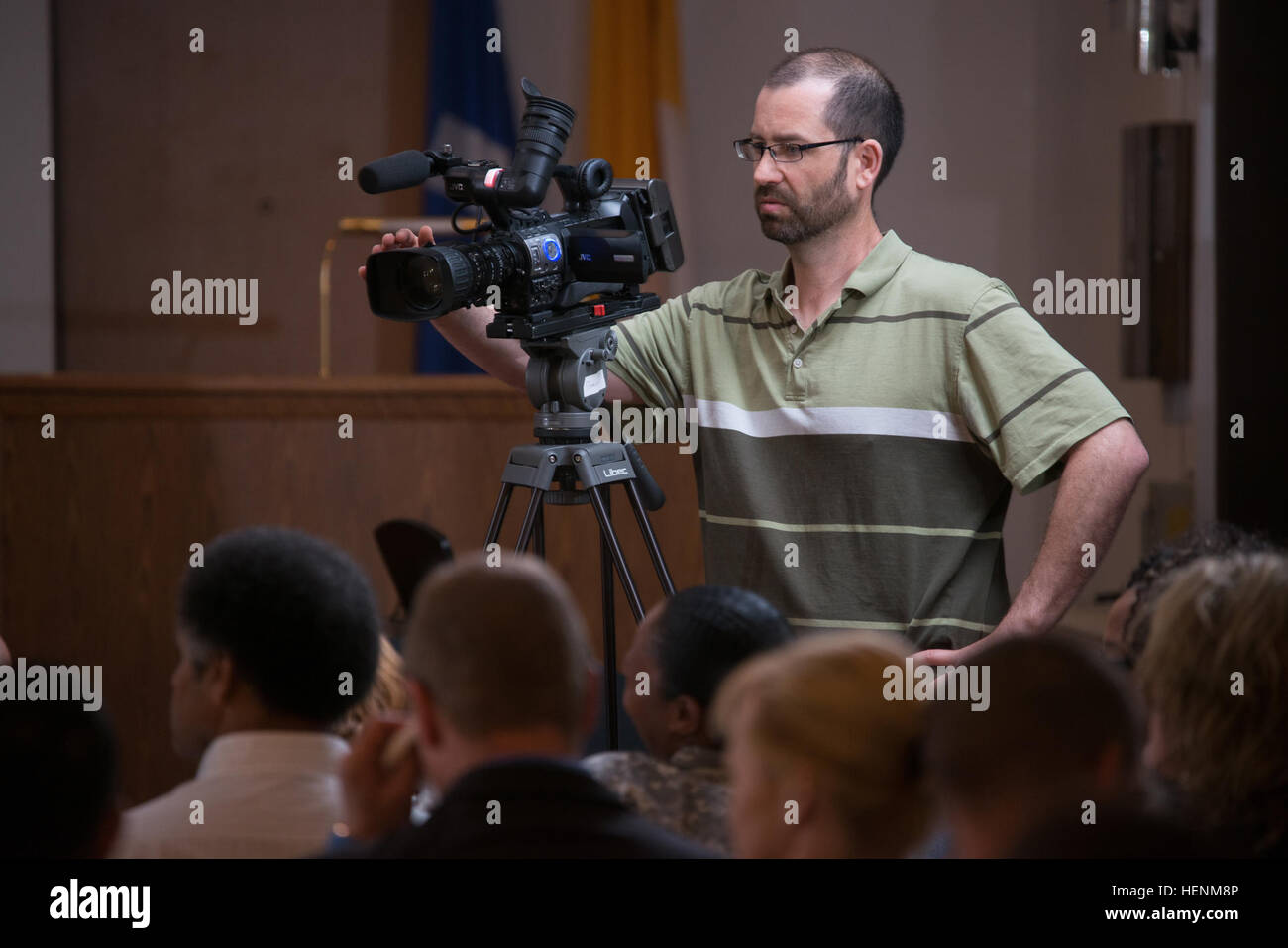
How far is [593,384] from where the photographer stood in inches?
83.7

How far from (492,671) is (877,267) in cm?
119

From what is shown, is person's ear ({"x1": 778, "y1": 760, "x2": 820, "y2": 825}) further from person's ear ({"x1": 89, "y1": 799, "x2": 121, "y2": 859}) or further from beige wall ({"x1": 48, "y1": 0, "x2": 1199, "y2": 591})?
beige wall ({"x1": 48, "y1": 0, "x2": 1199, "y2": 591})

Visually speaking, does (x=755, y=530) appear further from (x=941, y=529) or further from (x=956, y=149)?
(x=956, y=149)

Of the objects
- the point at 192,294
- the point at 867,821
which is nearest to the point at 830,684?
the point at 867,821

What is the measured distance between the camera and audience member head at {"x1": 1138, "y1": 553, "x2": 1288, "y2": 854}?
1.29 m

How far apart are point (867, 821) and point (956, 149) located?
4.31m

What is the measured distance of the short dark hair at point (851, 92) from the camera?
213 cm

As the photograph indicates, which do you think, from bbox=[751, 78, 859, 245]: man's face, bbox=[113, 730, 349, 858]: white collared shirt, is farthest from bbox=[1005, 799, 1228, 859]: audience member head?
bbox=[751, 78, 859, 245]: man's face

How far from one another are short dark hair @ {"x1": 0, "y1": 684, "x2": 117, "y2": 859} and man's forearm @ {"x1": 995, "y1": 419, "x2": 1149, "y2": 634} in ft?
4.08
